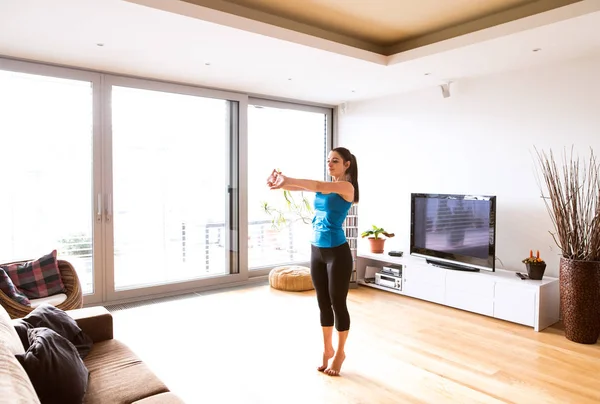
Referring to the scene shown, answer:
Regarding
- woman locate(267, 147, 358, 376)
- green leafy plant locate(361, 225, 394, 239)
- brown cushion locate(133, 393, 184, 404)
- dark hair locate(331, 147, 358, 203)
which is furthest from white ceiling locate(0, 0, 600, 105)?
brown cushion locate(133, 393, 184, 404)

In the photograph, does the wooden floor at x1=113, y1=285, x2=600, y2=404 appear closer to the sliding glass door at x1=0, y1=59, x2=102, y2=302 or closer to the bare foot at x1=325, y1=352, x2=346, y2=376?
the bare foot at x1=325, y1=352, x2=346, y2=376

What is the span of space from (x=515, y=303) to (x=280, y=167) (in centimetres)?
334

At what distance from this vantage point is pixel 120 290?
183 inches

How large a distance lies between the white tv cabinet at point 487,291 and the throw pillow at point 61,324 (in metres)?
3.41

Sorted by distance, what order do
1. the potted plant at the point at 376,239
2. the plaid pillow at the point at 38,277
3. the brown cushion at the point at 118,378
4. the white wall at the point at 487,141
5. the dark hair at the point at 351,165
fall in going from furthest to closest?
the potted plant at the point at 376,239
the white wall at the point at 487,141
the plaid pillow at the point at 38,277
the dark hair at the point at 351,165
the brown cushion at the point at 118,378

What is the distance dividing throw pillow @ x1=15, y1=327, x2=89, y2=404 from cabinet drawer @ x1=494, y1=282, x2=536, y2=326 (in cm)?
354

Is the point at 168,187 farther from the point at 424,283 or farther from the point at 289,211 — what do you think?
the point at 424,283

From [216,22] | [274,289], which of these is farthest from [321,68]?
[274,289]

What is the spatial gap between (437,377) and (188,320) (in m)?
2.25

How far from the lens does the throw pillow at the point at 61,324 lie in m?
2.09

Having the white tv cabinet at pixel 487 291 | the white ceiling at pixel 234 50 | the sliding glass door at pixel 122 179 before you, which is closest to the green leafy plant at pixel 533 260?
the white tv cabinet at pixel 487 291

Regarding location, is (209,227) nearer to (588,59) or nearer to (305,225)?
(305,225)

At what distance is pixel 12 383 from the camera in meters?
1.26

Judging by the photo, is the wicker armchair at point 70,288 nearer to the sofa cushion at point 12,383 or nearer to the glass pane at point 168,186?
the glass pane at point 168,186
